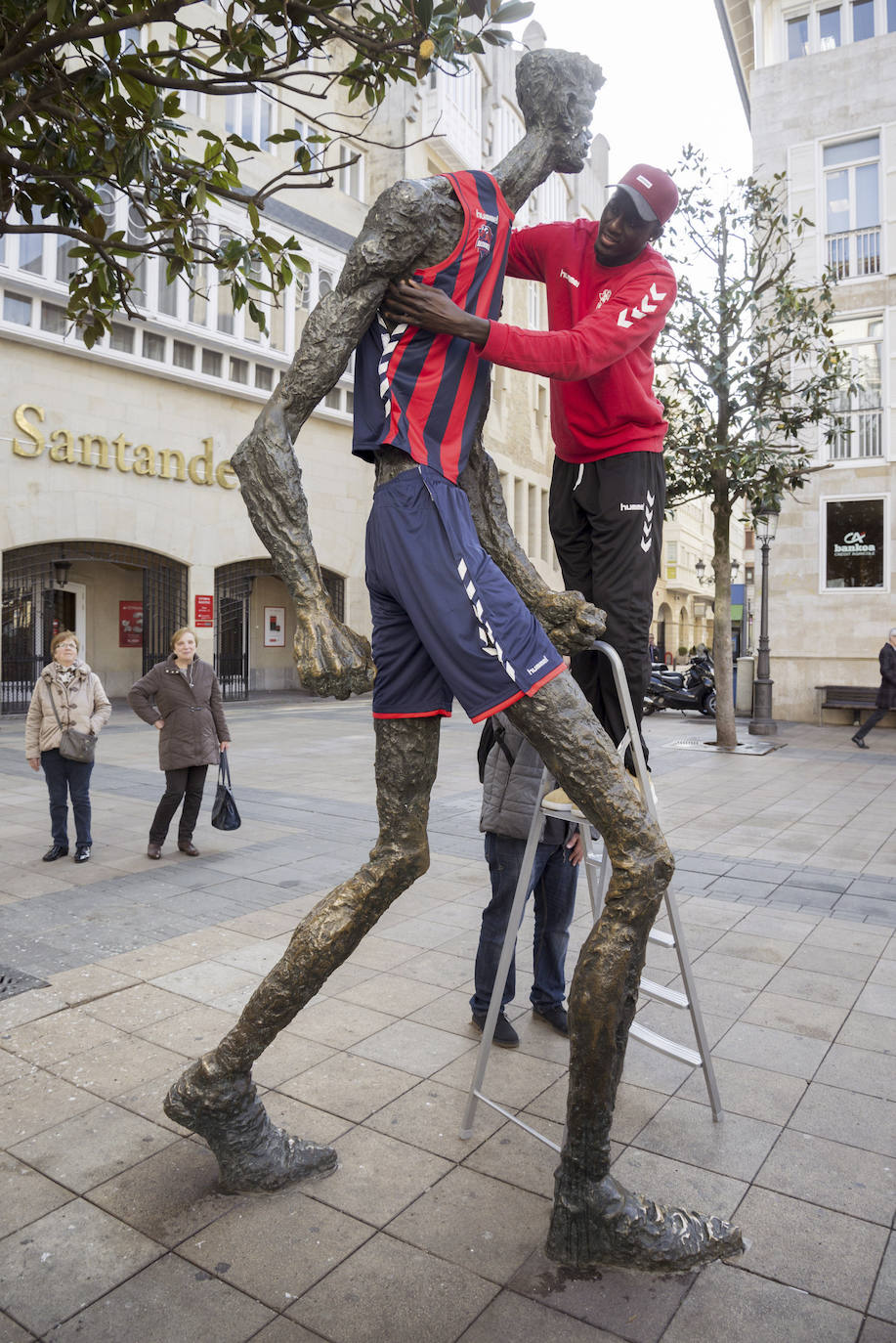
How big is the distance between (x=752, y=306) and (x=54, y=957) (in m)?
13.1

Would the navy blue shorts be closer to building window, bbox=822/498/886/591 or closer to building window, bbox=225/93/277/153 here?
building window, bbox=822/498/886/591

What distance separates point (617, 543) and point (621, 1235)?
180 centimetres

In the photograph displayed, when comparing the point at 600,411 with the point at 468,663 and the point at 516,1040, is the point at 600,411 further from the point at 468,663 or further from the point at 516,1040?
the point at 516,1040

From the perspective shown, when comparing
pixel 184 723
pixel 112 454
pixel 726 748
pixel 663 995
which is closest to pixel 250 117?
pixel 112 454

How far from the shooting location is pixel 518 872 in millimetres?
3748

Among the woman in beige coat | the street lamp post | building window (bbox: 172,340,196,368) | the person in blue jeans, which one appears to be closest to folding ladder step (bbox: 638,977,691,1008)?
the person in blue jeans

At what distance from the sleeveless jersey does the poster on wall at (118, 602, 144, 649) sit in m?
22.0

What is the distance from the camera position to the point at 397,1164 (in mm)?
2854

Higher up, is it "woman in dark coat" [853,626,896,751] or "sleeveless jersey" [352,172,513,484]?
"sleeveless jersey" [352,172,513,484]

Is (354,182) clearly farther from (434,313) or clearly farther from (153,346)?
(434,313)

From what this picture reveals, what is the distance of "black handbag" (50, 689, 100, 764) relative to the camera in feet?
23.3

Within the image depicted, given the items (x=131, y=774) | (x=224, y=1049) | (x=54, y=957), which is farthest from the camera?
(x=131, y=774)

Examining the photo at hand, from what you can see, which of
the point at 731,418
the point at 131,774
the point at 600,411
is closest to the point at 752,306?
the point at 731,418

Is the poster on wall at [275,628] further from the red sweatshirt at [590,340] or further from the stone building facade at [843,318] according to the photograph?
the red sweatshirt at [590,340]
